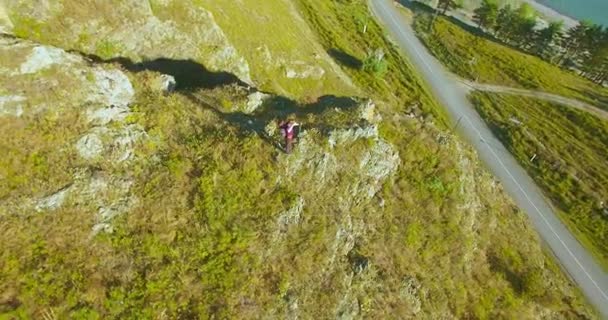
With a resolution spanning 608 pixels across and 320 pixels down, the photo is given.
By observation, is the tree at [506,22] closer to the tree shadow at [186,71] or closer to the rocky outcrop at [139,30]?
the rocky outcrop at [139,30]

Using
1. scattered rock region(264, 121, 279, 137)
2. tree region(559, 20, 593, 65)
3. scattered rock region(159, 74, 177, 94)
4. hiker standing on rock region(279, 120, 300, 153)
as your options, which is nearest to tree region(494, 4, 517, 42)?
tree region(559, 20, 593, 65)

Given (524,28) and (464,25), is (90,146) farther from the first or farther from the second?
(464,25)

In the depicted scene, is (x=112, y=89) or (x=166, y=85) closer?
(x=112, y=89)

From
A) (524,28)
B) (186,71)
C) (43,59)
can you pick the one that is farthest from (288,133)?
(524,28)

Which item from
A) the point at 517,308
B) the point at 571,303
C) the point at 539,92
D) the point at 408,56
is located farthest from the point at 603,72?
the point at 517,308

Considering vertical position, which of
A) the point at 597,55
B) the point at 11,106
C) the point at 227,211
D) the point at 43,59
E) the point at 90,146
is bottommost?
the point at 597,55

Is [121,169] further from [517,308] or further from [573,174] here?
[573,174]

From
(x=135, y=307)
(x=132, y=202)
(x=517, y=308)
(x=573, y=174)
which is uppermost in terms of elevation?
(x=132, y=202)

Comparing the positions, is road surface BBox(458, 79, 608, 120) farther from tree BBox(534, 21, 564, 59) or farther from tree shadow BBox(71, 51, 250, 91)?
tree shadow BBox(71, 51, 250, 91)
